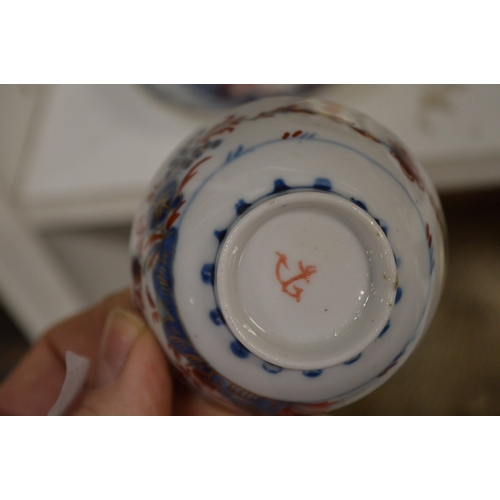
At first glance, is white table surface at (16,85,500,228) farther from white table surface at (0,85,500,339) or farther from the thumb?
the thumb

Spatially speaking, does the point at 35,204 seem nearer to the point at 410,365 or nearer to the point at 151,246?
the point at 151,246

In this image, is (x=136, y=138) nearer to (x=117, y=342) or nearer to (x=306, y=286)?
(x=117, y=342)

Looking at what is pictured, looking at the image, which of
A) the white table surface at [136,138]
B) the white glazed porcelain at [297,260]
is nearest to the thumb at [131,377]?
the white glazed porcelain at [297,260]

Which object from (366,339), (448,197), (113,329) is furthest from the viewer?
(448,197)

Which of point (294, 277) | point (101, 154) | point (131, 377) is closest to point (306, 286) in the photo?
point (294, 277)

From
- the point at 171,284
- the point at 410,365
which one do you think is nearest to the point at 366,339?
the point at 171,284

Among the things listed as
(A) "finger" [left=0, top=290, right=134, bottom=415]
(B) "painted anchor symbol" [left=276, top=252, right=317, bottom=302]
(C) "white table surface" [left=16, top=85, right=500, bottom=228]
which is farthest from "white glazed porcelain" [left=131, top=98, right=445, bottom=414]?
(C) "white table surface" [left=16, top=85, right=500, bottom=228]
